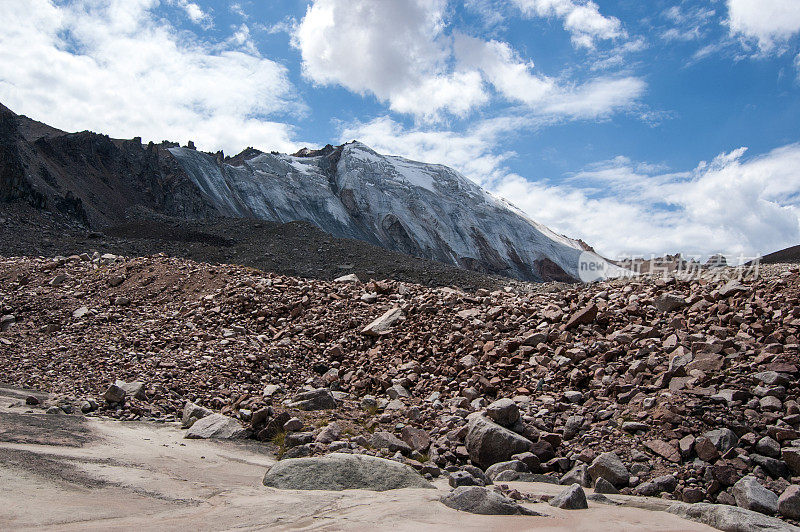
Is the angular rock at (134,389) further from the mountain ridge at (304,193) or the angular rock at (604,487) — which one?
the mountain ridge at (304,193)

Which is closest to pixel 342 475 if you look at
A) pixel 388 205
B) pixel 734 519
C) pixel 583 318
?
pixel 734 519

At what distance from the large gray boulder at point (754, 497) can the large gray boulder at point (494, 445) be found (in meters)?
1.89

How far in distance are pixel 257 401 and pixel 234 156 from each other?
2610 inches

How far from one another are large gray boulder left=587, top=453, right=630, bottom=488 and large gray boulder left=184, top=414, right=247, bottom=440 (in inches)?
162

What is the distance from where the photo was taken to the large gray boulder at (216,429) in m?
6.28

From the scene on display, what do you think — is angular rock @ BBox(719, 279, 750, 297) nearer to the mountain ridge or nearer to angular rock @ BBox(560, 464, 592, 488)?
angular rock @ BBox(560, 464, 592, 488)

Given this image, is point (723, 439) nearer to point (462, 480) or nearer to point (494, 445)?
point (494, 445)

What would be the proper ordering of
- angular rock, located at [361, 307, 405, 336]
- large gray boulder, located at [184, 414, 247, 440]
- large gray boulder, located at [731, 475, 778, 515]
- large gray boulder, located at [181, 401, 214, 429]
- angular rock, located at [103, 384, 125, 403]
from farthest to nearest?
angular rock, located at [361, 307, 405, 336] → angular rock, located at [103, 384, 125, 403] → large gray boulder, located at [181, 401, 214, 429] → large gray boulder, located at [184, 414, 247, 440] → large gray boulder, located at [731, 475, 778, 515]

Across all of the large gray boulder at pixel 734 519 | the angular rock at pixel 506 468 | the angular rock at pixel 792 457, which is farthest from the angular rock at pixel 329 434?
the angular rock at pixel 792 457

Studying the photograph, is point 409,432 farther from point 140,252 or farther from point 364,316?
point 140,252

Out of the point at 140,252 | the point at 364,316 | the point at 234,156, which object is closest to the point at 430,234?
the point at 234,156

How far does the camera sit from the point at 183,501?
3.59m

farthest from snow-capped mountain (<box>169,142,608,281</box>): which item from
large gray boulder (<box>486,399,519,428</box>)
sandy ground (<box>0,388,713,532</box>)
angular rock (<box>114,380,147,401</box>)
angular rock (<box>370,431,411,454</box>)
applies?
large gray boulder (<box>486,399,519,428</box>)

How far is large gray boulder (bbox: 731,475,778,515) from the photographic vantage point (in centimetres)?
403
